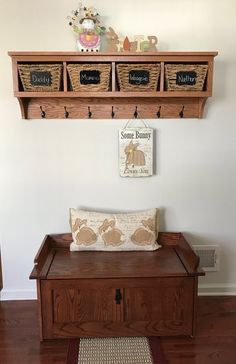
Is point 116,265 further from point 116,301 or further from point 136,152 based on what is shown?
point 136,152

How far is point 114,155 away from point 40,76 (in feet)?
2.35

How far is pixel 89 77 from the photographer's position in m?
2.09

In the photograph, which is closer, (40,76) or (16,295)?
(40,76)

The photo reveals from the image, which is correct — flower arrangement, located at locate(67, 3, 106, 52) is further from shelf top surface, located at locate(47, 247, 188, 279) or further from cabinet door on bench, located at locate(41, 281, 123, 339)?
cabinet door on bench, located at locate(41, 281, 123, 339)

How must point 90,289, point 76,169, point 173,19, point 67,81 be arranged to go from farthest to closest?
1. point 76,169
2. point 173,19
3. point 67,81
4. point 90,289

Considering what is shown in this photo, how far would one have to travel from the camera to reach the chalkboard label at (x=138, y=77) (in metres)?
2.09

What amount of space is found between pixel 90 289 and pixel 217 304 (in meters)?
1.01

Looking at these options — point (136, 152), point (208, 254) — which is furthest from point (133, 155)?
point (208, 254)

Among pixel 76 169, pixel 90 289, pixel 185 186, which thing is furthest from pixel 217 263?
pixel 76 169

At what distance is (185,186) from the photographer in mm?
2455

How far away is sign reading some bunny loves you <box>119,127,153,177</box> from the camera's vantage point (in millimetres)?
2350

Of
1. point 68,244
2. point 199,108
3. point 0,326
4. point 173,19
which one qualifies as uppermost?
point 173,19

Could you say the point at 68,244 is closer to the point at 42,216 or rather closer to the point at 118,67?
the point at 42,216

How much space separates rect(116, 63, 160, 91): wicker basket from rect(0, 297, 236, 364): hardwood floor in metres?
1.53
